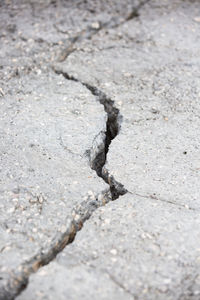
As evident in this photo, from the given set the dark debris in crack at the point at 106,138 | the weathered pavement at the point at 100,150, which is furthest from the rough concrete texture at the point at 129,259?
the dark debris in crack at the point at 106,138

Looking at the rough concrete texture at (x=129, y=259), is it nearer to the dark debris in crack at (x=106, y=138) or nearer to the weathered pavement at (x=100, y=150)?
the weathered pavement at (x=100, y=150)

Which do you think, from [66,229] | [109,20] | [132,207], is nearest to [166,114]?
[132,207]

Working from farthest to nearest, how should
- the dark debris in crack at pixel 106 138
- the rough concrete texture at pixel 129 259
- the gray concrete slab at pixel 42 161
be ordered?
1. the dark debris in crack at pixel 106 138
2. the gray concrete slab at pixel 42 161
3. the rough concrete texture at pixel 129 259

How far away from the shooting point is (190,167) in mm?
1620

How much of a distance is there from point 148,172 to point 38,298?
640 mm

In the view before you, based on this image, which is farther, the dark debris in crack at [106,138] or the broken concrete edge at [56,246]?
the dark debris in crack at [106,138]

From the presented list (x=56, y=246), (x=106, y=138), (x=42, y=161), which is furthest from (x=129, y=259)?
(x=106, y=138)

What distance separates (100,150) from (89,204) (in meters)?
0.34

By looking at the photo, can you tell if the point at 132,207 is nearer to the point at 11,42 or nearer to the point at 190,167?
the point at 190,167

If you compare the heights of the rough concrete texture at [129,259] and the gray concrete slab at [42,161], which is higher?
the gray concrete slab at [42,161]

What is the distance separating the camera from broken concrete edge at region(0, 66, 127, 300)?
1.22 meters

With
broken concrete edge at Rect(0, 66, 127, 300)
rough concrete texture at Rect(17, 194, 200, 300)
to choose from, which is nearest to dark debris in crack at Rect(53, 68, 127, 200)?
broken concrete edge at Rect(0, 66, 127, 300)

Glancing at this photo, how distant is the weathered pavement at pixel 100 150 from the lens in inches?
48.8

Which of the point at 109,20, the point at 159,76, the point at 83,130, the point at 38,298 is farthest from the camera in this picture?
the point at 109,20
